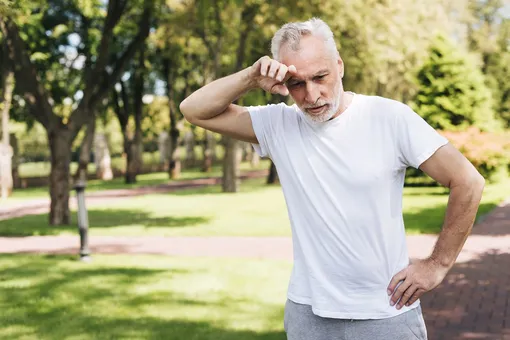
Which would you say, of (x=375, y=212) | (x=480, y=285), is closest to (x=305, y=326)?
(x=375, y=212)

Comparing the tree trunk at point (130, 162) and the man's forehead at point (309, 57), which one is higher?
the man's forehead at point (309, 57)

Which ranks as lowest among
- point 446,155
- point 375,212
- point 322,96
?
point 375,212

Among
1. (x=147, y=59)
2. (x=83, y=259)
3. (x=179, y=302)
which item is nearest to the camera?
(x=179, y=302)

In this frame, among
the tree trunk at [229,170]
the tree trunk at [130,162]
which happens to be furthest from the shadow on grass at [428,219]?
the tree trunk at [130,162]

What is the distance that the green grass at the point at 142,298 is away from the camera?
6820 mm

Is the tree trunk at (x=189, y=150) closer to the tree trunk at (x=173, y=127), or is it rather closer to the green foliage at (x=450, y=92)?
the tree trunk at (x=173, y=127)

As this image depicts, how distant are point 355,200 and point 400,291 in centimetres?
35

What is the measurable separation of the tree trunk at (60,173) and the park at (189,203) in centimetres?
3

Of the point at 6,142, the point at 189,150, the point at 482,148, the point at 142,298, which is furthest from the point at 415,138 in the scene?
the point at 189,150

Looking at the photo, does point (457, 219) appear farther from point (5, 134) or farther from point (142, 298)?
point (5, 134)

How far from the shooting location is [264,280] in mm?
9203

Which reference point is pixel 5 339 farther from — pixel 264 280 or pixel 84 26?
pixel 84 26

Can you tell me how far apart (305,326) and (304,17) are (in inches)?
761

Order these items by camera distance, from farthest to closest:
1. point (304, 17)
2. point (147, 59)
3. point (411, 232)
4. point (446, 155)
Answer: point (147, 59), point (304, 17), point (411, 232), point (446, 155)
